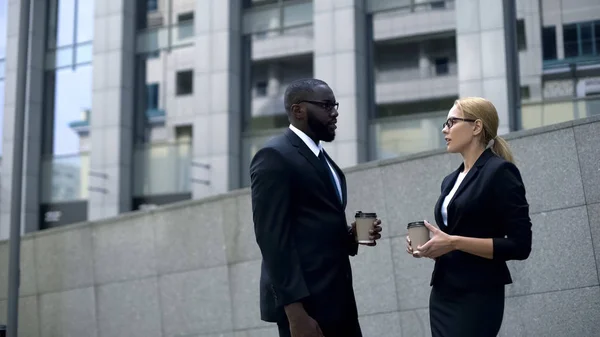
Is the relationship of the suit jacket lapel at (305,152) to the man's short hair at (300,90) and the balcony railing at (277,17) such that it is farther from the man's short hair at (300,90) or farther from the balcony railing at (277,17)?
the balcony railing at (277,17)

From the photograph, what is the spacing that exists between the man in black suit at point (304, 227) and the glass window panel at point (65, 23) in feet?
77.0

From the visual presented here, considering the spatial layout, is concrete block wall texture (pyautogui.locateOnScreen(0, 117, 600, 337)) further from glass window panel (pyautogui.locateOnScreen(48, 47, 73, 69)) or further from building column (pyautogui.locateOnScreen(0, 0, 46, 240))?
glass window panel (pyautogui.locateOnScreen(48, 47, 73, 69))

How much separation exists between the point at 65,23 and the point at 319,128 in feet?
78.2

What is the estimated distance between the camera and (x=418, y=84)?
20.6 metres

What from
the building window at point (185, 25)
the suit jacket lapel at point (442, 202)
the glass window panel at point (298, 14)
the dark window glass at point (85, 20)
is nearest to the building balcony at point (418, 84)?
the glass window panel at point (298, 14)

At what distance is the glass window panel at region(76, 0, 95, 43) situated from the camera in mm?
26000

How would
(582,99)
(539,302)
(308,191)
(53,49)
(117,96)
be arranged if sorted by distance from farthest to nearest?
(53,49)
(117,96)
(582,99)
(539,302)
(308,191)

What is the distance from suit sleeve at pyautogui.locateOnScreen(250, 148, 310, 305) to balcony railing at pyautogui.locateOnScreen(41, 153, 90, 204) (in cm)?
2182

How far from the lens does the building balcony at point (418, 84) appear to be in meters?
20.4

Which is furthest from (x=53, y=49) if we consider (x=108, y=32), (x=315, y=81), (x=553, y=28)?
(x=315, y=81)

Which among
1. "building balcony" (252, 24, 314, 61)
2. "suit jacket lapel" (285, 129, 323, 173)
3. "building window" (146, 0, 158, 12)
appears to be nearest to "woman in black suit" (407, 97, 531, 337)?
"suit jacket lapel" (285, 129, 323, 173)

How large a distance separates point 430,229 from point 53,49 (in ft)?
80.5

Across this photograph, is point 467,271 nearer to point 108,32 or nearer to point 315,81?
point 315,81

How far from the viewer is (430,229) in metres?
4.58
